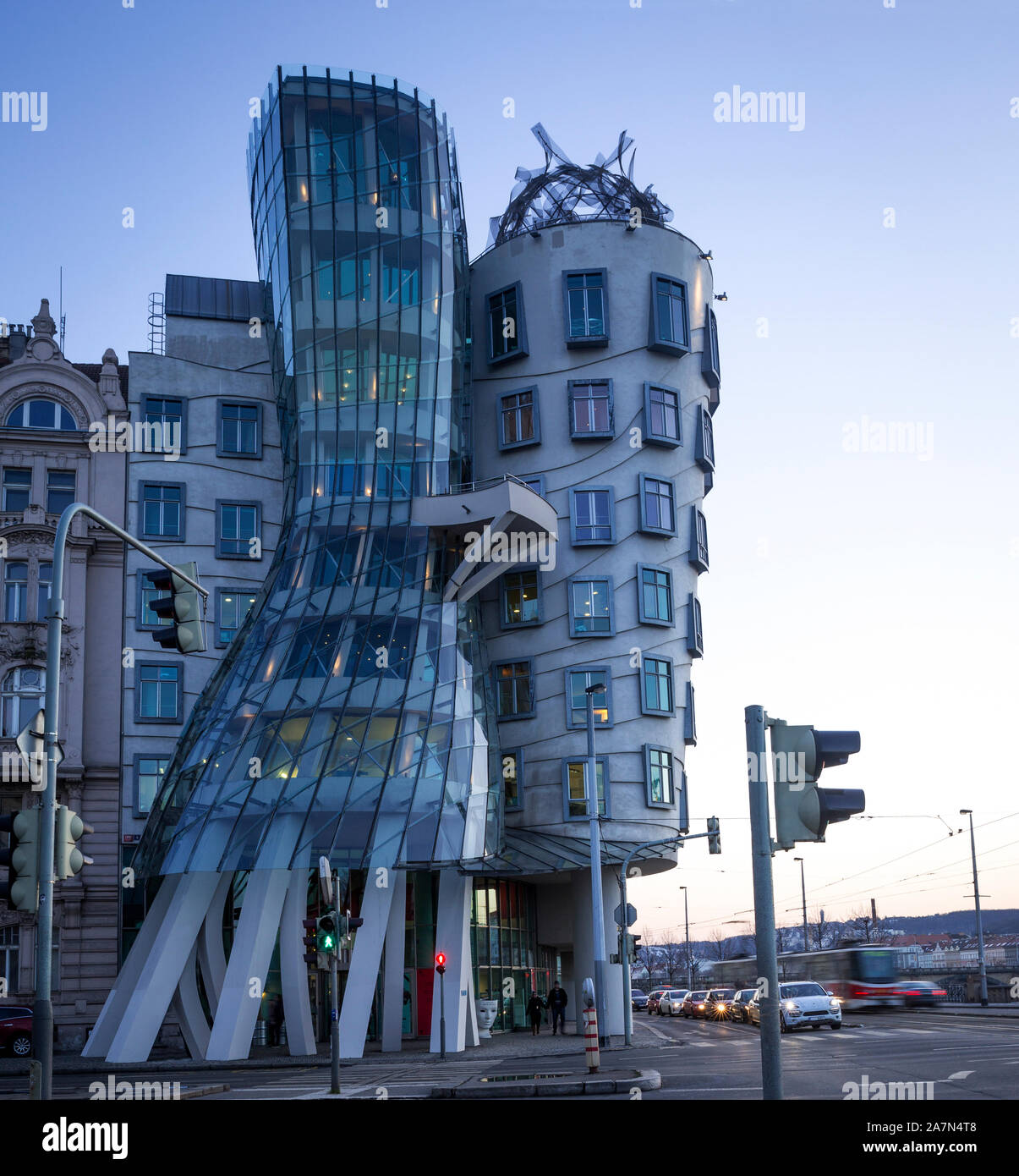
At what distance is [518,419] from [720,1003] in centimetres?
2983

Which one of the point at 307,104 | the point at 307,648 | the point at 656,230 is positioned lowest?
the point at 307,648

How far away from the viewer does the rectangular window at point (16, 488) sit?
48344 millimetres

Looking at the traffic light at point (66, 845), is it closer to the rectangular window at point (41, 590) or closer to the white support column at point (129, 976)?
the white support column at point (129, 976)

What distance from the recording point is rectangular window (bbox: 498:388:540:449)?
50.6m

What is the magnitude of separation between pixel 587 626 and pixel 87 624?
57.2 ft

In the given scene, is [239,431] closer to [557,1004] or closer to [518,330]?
[518,330]

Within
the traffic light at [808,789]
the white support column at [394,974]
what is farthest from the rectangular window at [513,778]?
the traffic light at [808,789]

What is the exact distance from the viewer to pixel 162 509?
50.1 metres

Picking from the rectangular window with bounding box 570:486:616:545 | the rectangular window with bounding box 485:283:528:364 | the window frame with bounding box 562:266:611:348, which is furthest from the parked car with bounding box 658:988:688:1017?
the window frame with bounding box 562:266:611:348

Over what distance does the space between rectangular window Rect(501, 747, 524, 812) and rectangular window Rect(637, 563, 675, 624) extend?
256 inches
